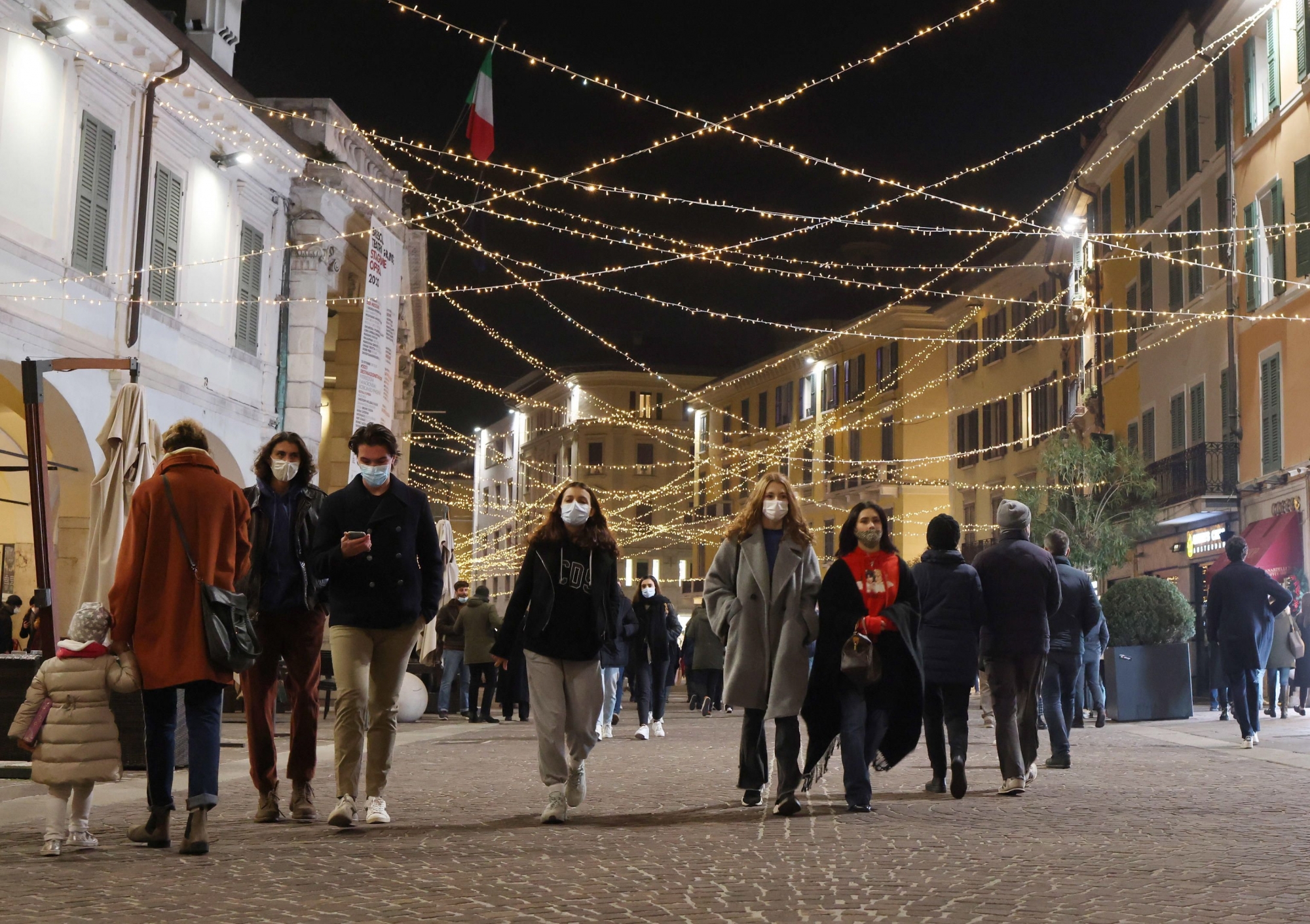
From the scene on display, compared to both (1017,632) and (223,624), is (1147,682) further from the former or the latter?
(223,624)

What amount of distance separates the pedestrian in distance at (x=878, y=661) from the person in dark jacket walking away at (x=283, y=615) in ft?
9.12

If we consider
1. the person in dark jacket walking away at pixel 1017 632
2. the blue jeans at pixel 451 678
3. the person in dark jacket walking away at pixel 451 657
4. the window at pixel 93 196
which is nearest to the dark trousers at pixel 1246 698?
the person in dark jacket walking away at pixel 1017 632

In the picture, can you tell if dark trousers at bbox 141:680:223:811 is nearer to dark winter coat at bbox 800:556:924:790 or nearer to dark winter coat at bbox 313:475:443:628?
dark winter coat at bbox 313:475:443:628

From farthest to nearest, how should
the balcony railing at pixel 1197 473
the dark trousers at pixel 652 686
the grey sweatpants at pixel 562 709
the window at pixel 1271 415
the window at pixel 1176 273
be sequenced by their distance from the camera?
the window at pixel 1176 273
the balcony railing at pixel 1197 473
the window at pixel 1271 415
the dark trousers at pixel 652 686
the grey sweatpants at pixel 562 709

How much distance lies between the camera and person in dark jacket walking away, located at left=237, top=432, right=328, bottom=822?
8.47m

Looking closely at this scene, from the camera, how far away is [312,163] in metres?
27.8

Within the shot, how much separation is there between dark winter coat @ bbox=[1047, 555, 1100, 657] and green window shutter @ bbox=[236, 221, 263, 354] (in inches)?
594

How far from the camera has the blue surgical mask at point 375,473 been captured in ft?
27.8

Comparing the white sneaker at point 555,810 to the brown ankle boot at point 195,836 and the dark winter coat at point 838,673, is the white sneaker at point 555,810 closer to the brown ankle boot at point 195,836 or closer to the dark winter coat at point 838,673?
the dark winter coat at point 838,673

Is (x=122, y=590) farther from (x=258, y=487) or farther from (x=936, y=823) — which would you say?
(x=936, y=823)

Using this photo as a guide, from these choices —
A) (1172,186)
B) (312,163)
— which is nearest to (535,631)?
(312,163)

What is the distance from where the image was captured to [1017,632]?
422 inches

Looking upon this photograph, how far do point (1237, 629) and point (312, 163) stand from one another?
1798 centimetres

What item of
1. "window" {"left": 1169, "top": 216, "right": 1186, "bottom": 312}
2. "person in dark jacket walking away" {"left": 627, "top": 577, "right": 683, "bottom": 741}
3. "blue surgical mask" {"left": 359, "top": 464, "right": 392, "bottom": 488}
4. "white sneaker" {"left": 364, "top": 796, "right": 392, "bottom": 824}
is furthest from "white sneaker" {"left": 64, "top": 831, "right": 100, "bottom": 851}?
"window" {"left": 1169, "top": 216, "right": 1186, "bottom": 312}
